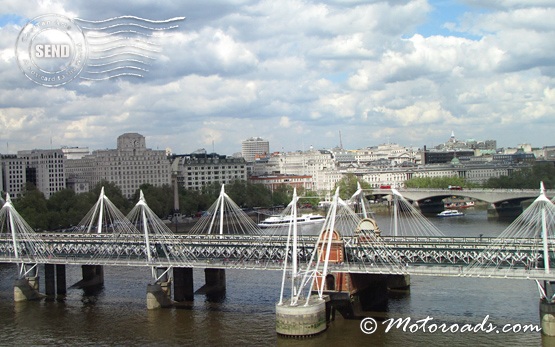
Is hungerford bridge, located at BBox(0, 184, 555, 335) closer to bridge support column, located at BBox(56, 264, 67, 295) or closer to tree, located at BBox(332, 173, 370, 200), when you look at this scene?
bridge support column, located at BBox(56, 264, 67, 295)

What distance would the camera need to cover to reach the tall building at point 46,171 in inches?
4749

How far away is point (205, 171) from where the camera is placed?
5408 inches

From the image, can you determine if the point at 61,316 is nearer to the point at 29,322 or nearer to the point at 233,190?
the point at 29,322

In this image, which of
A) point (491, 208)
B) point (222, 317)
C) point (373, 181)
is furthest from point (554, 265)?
point (373, 181)

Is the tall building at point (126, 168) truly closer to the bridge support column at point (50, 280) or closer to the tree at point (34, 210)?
the tree at point (34, 210)

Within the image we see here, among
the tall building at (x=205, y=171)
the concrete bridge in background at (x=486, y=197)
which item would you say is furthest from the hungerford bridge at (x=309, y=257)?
the tall building at (x=205, y=171)

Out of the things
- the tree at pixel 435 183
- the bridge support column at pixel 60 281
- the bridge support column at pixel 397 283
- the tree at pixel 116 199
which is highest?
the tree at pixel 435 183

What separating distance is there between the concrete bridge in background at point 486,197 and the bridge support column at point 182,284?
56519mm

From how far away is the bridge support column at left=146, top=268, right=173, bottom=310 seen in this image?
3856 centimetres

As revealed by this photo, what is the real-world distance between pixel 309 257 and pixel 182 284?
7.36 meters

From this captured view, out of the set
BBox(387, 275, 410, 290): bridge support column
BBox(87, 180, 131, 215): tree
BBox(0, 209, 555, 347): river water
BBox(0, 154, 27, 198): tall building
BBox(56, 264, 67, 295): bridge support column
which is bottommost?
BBox(0, 209, 555, 347): river water

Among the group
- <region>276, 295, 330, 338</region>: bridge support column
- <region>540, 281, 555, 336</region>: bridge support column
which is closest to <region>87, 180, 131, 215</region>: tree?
<region>276, 295, 330, 338</region>: bridge support column

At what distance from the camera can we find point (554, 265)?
3238 cm

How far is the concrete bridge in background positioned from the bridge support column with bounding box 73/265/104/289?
56001mm
